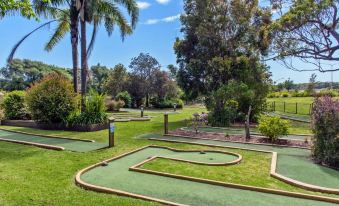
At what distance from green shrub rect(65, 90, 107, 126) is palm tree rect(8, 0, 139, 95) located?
97cm

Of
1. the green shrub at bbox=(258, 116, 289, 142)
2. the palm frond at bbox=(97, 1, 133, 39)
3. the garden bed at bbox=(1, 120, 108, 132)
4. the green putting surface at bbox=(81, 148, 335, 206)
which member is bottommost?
the green putting surface at bbox=(81, 148, 335, 206)

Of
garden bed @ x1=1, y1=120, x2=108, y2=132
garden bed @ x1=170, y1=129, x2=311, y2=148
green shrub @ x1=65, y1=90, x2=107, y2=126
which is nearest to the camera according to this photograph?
garden bed @ x1=170, y1=129, x2=311, y2=148

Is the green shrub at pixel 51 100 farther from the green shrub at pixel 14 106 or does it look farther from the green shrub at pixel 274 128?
the green shrub at pixel 274 128

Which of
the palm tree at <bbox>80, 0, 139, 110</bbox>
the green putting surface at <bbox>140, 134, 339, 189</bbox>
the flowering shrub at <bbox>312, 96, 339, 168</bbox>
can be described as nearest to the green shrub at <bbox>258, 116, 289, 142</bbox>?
the green putting surface at <bbox>140, 134, 339, 189</bbox>

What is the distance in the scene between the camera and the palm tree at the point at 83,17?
12320mm

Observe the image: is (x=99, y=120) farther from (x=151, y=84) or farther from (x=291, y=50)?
(x=151, y=84)

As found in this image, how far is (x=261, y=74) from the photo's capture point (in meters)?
15.2

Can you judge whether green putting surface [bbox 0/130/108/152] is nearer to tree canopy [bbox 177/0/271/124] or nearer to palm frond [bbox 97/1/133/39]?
palm frond [bbox 97/1/133/39]

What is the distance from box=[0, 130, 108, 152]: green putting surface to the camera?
7.47 m

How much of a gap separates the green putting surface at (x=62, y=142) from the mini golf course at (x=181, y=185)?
60.7 inches

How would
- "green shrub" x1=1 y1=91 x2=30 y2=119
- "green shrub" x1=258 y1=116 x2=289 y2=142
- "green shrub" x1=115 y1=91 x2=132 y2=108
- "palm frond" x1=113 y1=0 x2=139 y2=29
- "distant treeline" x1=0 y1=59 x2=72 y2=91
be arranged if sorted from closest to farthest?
"green shrub" x1=258 y1=116 x2=289 y2=142 < "palm frond" x1=113 y1=0 x2=139 y2=29 < "green shrub" x1=1 y1=91 x2=30 y2=119 < "green shrub" x1=115 y1=91 x2=132 y2=108 < "distant treeline" x1=0 y1=59 x2=72 y2=91

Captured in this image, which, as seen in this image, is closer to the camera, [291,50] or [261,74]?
[291,50]

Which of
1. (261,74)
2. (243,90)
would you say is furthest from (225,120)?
(261,74)

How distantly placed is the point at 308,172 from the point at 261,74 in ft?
34.8
